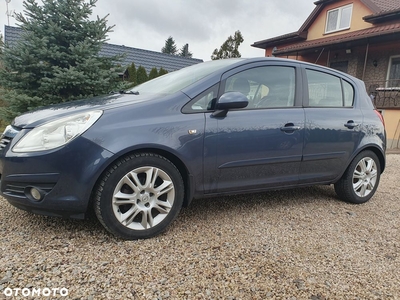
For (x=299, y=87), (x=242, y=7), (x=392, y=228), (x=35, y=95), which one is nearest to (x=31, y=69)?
(x=35, y=95)

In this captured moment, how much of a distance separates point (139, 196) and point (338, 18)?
15.7m

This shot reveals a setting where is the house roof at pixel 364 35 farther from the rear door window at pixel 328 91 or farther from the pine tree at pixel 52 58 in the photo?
the pine tree at pixel 52 58

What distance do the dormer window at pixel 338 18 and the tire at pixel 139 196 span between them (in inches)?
588

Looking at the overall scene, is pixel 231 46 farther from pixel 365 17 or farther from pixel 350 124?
pixel 350 124

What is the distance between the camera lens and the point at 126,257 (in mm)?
1941

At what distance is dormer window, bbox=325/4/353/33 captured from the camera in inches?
547

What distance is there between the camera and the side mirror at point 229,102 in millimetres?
2361

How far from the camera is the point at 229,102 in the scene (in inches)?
92.7

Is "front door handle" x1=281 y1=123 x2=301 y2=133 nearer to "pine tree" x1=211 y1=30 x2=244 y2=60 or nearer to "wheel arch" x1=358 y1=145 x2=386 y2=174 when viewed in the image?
"wheel arch" x1=358 y1=145 x2=386 y2=174

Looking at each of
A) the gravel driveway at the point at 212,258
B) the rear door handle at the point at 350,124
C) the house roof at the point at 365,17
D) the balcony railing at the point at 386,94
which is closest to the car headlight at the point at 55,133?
the gravel driveway at the point at 212,258

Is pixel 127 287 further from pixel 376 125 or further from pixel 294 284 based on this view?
pixel 376 125

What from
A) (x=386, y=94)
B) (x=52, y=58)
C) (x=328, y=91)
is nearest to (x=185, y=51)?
(x=386, y=94)

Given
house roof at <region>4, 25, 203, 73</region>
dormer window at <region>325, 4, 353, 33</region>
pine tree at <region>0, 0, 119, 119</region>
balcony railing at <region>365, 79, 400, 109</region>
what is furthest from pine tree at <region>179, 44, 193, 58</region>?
pine tree at <region>0, 0, 119, 119</region>

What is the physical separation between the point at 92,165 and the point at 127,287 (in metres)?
0.82
